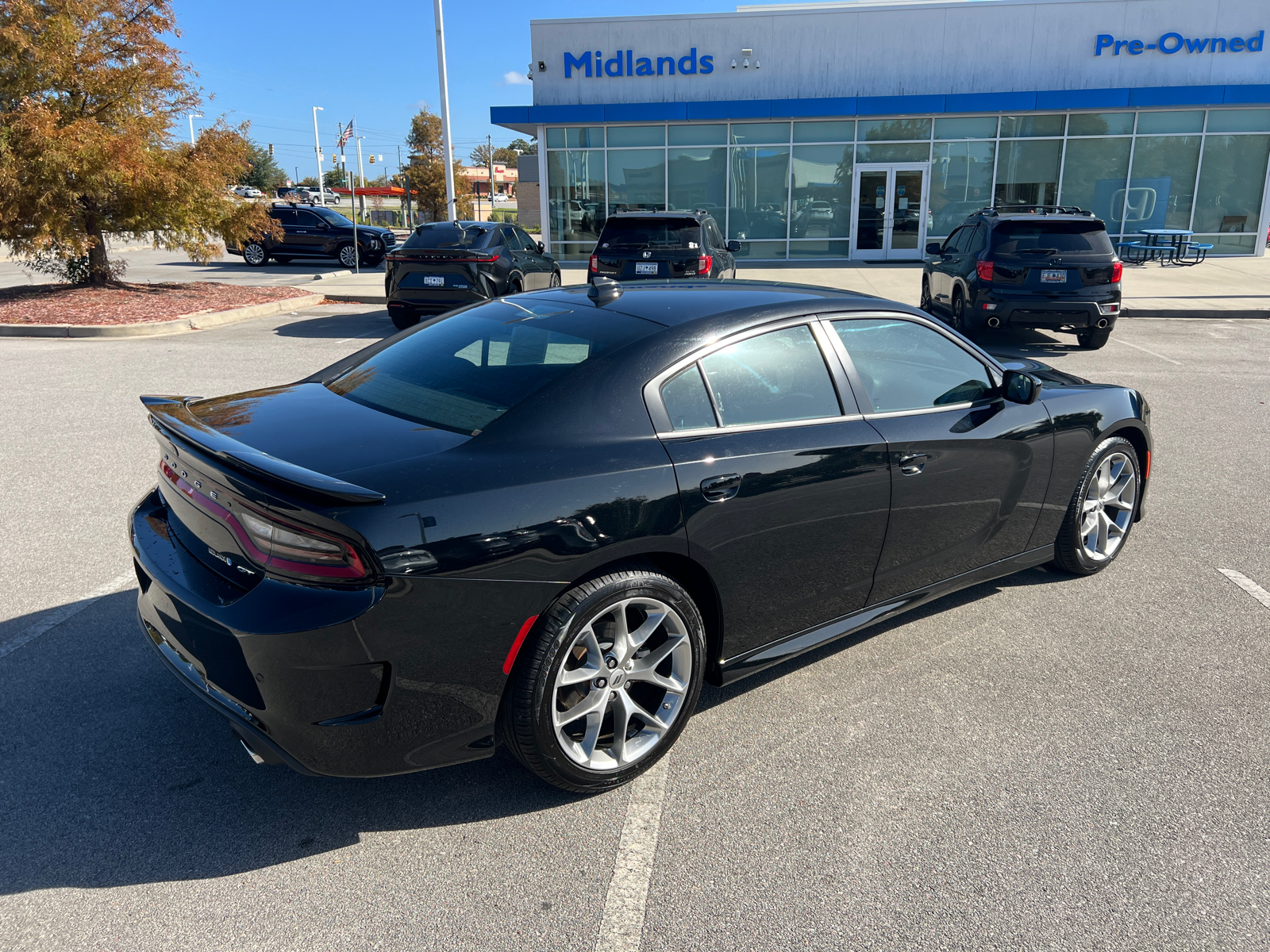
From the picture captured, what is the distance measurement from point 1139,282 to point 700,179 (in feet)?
38.0

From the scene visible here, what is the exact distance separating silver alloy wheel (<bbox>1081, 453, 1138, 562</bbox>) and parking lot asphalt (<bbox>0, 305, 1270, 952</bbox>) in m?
0.33

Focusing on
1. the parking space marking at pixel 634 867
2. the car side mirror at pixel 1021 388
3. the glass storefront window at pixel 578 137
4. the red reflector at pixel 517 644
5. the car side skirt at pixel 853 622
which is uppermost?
the glass storefront window at pixel 578 137

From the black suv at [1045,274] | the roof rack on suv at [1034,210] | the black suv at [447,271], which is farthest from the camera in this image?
the black suv at [447,271]

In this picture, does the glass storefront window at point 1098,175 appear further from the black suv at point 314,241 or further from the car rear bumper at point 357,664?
the car rear bumper at point 357,664

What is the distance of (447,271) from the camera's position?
12.8 m

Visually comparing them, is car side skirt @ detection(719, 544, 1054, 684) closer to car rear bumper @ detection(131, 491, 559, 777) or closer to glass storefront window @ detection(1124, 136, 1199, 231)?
car rear bumper @ detection(131, 491, 559, 777)

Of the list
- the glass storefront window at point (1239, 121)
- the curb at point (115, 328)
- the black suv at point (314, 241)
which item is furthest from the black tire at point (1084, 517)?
Answer: the black suv at point (314, 241)

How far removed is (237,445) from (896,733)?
8.15 feet

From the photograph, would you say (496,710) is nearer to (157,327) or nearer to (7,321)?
(157,327)

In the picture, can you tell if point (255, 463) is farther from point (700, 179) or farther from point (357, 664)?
point (700, 179)

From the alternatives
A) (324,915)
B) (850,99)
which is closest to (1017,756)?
(324,915)

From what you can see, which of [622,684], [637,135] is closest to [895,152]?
[637,135]

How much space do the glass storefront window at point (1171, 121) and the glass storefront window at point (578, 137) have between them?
14.5 meters

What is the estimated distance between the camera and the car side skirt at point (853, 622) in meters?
3.40
